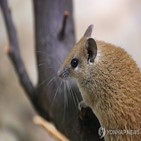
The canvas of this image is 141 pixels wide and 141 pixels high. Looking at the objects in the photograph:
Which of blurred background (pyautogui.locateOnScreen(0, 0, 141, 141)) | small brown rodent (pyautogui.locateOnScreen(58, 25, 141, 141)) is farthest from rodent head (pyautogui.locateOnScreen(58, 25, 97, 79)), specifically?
blurred background (pyautogui.locateOnScreen(0, 0, 141, 141))

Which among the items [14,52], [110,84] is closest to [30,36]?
[14,52]

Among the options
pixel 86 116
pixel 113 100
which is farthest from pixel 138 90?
pixel 86 116

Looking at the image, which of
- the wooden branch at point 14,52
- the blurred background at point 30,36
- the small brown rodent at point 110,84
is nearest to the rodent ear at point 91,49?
the small brown rodent at point 110,84

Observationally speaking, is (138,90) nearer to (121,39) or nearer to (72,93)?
(72,93)

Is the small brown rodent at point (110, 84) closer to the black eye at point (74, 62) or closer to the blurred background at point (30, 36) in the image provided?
the black eye at point (74, 62)

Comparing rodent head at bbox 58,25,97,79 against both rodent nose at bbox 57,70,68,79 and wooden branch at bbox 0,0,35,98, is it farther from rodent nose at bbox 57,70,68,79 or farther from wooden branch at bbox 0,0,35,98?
wooden branch at bbox 0,0,35,98

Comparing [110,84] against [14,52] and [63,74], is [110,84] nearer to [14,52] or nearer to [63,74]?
[63,74]
